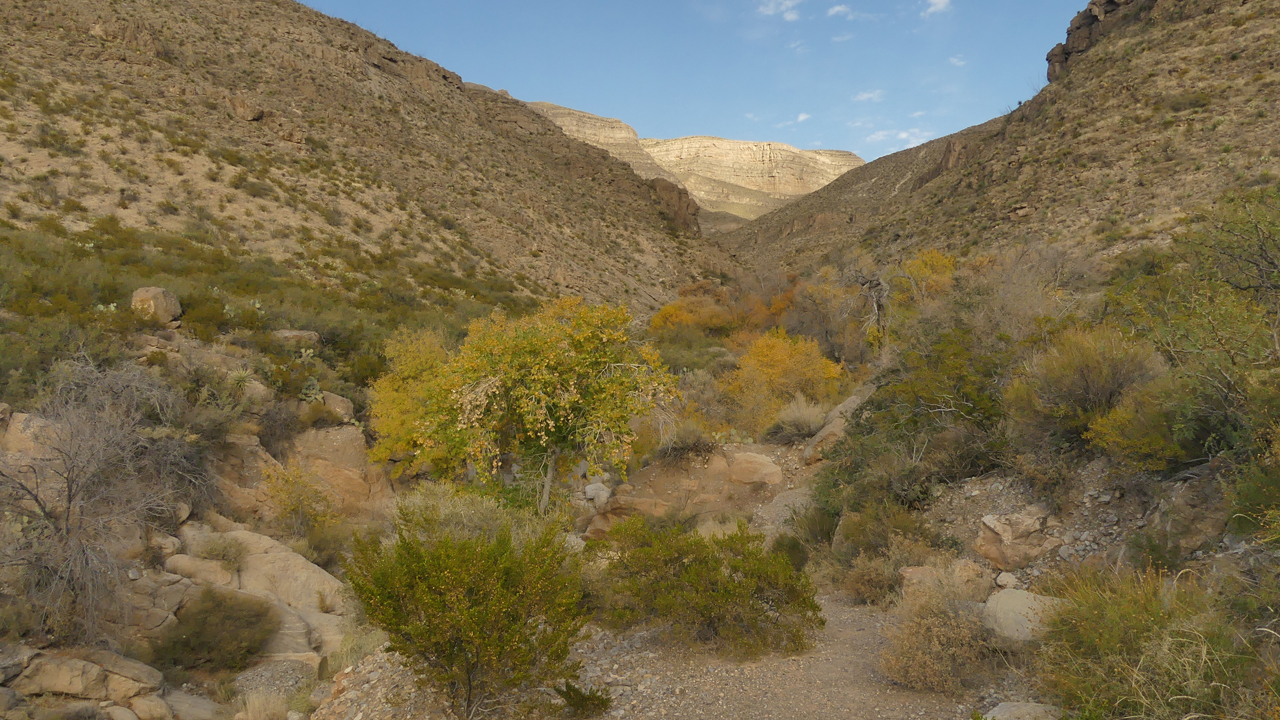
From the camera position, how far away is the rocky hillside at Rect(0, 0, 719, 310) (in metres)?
21.6

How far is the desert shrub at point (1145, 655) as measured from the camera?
2.97 metres

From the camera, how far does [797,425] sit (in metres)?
13.4

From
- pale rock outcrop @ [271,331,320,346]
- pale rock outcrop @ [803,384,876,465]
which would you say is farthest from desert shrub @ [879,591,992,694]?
pale rock outcrop @ [271,331,320,346]

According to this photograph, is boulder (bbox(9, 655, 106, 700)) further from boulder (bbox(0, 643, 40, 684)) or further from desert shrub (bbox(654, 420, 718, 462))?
desert shrub (bbox(654, 420, 718, 462))

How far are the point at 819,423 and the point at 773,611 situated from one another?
7.97 meters

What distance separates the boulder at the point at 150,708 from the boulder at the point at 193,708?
114 mm

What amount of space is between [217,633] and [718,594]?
6.59 metres

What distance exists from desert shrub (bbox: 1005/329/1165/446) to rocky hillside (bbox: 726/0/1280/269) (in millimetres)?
17941

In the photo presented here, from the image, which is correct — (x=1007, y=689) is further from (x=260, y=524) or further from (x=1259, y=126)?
(x=1259, y=126)

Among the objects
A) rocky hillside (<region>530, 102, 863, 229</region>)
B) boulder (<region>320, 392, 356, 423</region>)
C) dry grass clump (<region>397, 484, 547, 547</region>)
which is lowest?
boulder (<region>320, 392, 356, 423</region>)

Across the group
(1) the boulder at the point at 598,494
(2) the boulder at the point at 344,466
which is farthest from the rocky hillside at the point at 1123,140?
(2) the boulder at the point at 344,466

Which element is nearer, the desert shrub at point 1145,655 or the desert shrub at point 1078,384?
the desert shrub at point 1145,655

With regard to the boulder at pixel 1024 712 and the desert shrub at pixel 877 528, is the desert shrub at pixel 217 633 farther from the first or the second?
the boulder at pixel 1024 712

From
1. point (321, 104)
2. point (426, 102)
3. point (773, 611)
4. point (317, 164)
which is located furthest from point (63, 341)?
point (426, 102)
